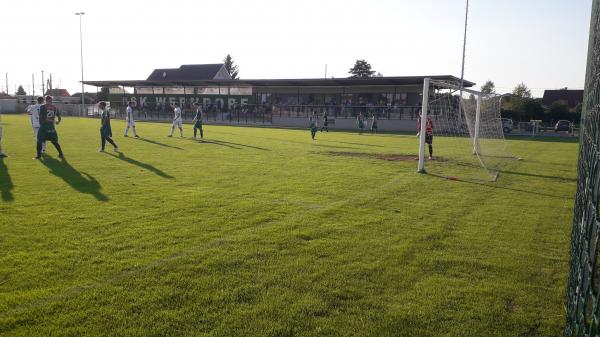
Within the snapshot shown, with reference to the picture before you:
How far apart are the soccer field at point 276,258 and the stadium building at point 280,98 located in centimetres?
3693

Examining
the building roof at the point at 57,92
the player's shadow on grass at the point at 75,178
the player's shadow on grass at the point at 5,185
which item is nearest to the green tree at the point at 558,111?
the player's shadow on grass at the point at 75,178

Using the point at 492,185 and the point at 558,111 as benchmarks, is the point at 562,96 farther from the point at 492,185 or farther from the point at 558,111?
the point at 492,185

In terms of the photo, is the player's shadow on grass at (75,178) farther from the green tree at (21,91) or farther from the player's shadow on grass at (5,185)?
the green tree at (21,91)

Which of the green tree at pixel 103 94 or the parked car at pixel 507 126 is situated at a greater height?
the green tree at pixel 103 94

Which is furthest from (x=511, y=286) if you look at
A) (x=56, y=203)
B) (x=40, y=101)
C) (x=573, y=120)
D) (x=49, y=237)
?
(x=573, y=120)

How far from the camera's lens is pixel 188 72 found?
242 feet

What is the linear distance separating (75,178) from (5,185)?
150cm

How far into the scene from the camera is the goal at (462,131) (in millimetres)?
13254

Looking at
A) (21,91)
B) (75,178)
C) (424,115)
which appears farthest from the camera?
(21,91)

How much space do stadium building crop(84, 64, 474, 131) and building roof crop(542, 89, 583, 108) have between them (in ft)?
85.9

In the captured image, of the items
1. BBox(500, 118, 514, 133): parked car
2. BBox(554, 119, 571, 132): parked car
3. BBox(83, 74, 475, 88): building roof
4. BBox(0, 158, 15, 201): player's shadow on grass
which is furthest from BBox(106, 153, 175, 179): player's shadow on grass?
BBox(554, 119, 571, 132): parked car

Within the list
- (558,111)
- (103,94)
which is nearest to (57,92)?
(103,94)

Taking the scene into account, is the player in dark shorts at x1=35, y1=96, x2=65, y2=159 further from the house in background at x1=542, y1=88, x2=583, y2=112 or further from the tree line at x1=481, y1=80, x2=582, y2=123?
the house in background at x1=542, y1=88, x2=583, y2=112

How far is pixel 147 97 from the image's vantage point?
66750mm
